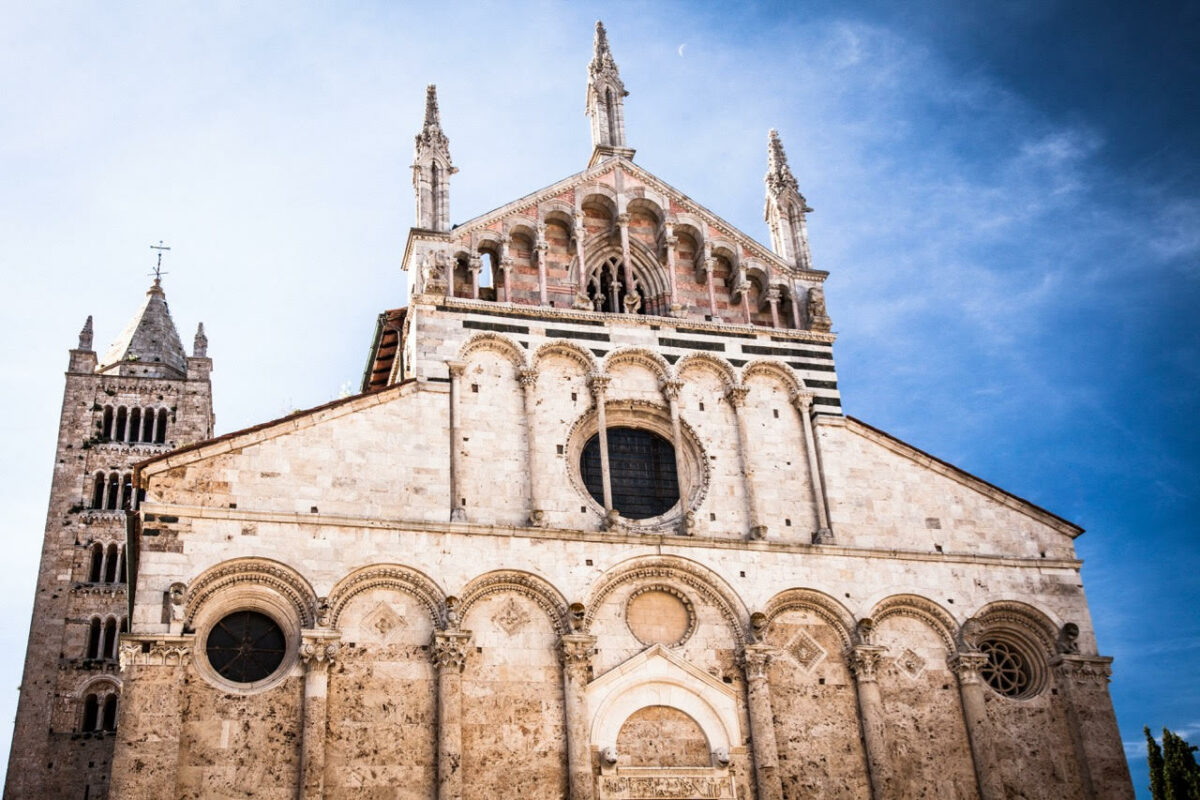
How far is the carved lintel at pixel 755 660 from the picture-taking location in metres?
17.1

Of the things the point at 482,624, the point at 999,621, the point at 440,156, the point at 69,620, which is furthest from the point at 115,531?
the point at 999,621

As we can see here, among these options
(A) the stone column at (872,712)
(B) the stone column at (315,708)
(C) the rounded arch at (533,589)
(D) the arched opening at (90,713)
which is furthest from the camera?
(D) the arched opening at (90,713)

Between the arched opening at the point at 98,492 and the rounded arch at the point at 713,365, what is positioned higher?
the arched opening at the point at 98,492

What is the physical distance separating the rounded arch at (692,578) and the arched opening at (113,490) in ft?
99.6

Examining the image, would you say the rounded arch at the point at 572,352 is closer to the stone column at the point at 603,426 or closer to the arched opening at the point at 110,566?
the stone column at the point at 603,426

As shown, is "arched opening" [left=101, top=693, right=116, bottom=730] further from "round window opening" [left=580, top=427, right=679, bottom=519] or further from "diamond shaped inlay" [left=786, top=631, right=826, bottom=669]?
"diamond shaped inlay" [left=786, top=631, right=826, bottom=669]

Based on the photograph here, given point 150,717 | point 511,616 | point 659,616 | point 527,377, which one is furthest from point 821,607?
point 150,717

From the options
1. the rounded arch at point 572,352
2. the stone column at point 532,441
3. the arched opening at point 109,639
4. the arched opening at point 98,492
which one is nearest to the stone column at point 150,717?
the stone column at point 532,441

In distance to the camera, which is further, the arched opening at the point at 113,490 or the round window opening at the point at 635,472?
the arched opening at the point at 113,490

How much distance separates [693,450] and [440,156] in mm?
6382

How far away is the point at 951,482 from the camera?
19.5 m

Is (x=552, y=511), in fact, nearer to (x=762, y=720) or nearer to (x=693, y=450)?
(x=693, y=450)

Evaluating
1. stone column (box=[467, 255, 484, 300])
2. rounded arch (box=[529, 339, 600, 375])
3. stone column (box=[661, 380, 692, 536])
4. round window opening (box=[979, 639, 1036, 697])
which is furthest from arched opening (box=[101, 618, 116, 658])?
round window opening (box=[979, 639, 1036, 697])

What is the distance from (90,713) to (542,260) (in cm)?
Result: 2680
